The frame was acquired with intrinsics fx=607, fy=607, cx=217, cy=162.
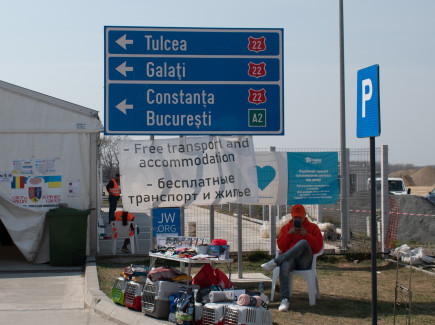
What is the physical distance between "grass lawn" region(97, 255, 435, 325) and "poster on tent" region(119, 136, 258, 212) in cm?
161

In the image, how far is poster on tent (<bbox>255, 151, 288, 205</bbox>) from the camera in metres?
12.7

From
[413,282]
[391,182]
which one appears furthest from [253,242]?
[391,182]

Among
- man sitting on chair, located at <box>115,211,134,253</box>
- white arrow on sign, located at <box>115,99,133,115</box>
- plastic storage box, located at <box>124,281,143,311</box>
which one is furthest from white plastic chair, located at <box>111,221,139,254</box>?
plastic storage box, located at <box>124,281,143,311</box>

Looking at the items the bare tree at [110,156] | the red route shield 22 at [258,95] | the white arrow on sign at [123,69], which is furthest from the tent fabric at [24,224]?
the bare tree at [110,156]

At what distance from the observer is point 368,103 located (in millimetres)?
5320

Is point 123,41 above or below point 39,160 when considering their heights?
above

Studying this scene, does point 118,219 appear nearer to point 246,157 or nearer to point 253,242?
point 253,242

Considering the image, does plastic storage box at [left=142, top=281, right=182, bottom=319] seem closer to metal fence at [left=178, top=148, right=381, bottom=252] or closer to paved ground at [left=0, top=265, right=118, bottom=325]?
paved ground at [left=0, top=265, right=118, bottom=325]

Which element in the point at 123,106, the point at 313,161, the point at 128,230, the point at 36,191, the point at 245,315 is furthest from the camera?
the point at 128,230

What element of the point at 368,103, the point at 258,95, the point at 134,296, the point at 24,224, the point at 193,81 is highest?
the point at 193,81

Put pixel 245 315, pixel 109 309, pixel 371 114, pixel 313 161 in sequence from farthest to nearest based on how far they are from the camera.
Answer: pixel 313 161, pixel 109 309, pixel 245 315, pixel 371 114

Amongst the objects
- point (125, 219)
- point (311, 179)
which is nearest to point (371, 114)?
point (311, 179)

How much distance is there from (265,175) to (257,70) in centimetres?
326

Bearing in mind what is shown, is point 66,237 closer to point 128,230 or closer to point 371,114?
point 128,230
